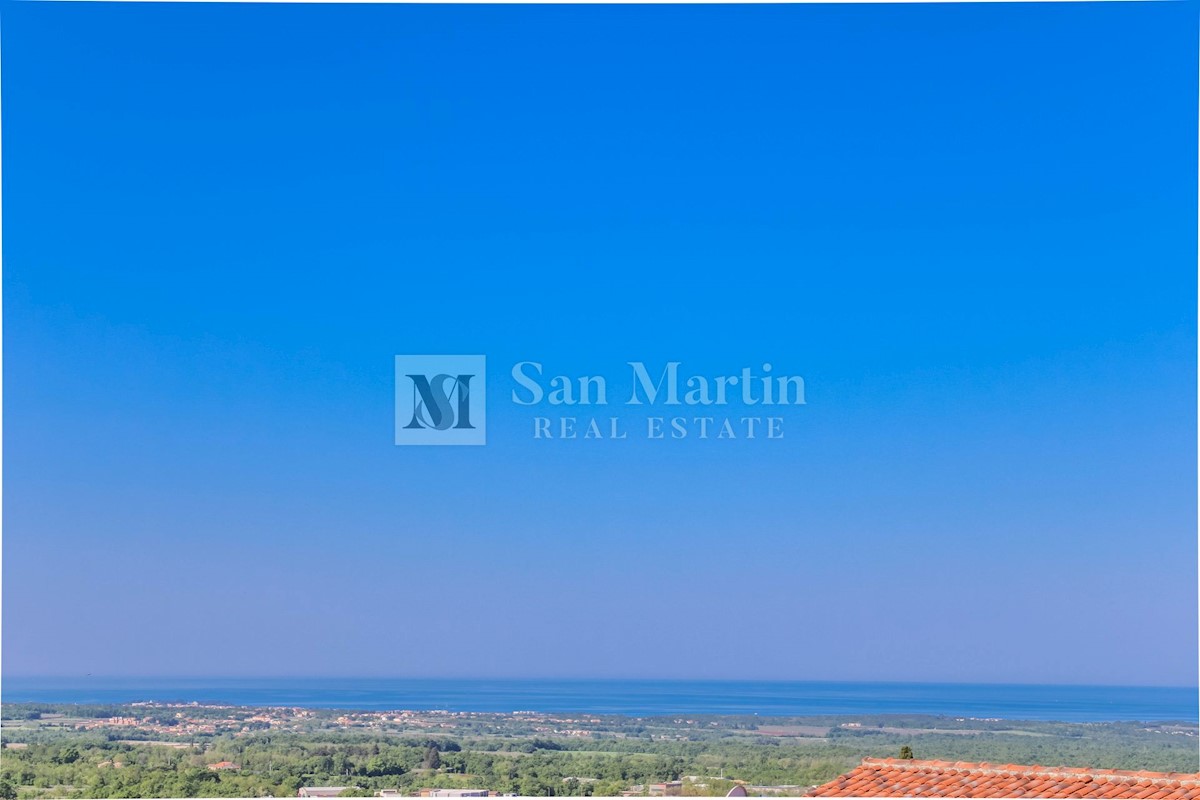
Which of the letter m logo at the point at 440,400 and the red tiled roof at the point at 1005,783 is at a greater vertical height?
the letter m logo at the point at 440,400

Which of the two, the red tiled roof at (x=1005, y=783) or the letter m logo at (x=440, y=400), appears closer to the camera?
the red tiled roof at (x=1005, y=783)

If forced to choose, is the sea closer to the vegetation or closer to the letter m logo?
the vegetation

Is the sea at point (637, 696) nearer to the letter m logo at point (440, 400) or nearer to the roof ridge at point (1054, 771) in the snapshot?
the letter m logo at point (440, 400)

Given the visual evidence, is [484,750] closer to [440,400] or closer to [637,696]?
[637,696]

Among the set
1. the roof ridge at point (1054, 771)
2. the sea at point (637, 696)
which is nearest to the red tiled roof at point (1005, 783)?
the roof ridge at point (1054, 771)

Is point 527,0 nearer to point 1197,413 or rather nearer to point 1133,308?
point 1133,308

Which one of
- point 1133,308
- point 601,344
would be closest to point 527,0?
point 601,344
